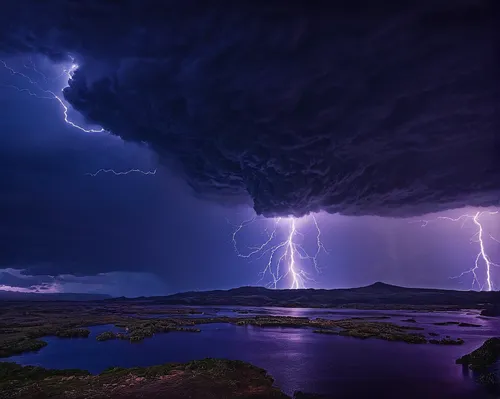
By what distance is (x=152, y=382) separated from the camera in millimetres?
32406

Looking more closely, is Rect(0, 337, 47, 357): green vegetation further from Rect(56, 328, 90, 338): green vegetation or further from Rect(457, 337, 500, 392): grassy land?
Rect(457, 337, 500, 392): grassy land

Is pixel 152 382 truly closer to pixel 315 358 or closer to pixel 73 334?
pixel 315 358

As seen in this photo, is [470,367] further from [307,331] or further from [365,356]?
[307,331]

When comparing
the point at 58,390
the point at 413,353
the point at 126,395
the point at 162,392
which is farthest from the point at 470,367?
the point at 58,390

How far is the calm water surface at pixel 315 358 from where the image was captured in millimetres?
34812

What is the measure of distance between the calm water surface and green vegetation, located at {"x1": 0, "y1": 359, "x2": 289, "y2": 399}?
141 inches

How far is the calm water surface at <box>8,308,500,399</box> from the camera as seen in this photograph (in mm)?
34812

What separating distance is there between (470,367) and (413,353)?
11.5m

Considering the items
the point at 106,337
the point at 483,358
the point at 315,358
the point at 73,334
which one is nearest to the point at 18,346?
the point at 106,337

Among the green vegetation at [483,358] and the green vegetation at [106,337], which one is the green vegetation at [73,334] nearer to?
the green vegetation at [106,337]

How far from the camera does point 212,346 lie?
194ft

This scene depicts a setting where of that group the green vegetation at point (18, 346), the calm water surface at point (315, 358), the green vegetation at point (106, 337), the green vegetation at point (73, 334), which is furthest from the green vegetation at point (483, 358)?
the green vegetation at point (73, 334)

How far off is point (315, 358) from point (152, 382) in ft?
80.0

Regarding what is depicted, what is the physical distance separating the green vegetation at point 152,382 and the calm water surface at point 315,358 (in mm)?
3579
